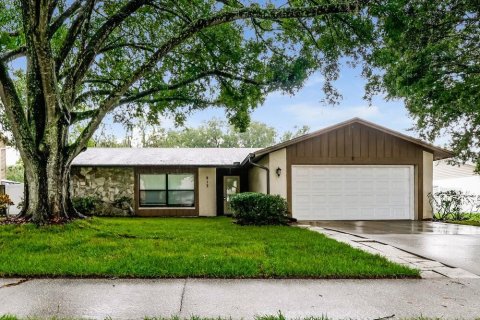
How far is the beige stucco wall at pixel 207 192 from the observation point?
16016 mm

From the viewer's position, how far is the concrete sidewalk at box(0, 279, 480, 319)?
3.22 m

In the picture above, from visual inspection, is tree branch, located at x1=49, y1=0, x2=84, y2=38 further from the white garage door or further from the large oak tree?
the white garage door

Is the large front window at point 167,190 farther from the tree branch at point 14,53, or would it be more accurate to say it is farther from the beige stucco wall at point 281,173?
the tree branch at point 14,53

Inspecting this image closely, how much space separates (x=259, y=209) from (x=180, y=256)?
5635mm

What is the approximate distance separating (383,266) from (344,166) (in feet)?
25.7

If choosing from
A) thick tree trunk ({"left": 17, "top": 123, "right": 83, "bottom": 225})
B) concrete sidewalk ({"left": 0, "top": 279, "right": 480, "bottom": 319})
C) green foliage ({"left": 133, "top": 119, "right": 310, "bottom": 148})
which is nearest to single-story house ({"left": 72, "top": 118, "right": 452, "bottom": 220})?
thick tree trunk ({"left": 17, "top": 123, "right": 83, "bottom": 225})

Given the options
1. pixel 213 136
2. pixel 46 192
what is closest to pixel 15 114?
pixel 46 192

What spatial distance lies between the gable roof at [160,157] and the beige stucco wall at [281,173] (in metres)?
3.28

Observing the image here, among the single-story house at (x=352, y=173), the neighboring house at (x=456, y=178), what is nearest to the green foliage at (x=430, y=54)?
the single-story house at (x=352, y=173)

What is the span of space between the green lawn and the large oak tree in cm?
223

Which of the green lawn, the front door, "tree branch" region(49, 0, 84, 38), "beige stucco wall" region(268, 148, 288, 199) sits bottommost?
the green lawn

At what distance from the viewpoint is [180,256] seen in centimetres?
532

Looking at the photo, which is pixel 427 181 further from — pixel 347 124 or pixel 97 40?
pixel 97 40

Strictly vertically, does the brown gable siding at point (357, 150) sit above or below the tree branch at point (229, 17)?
below
